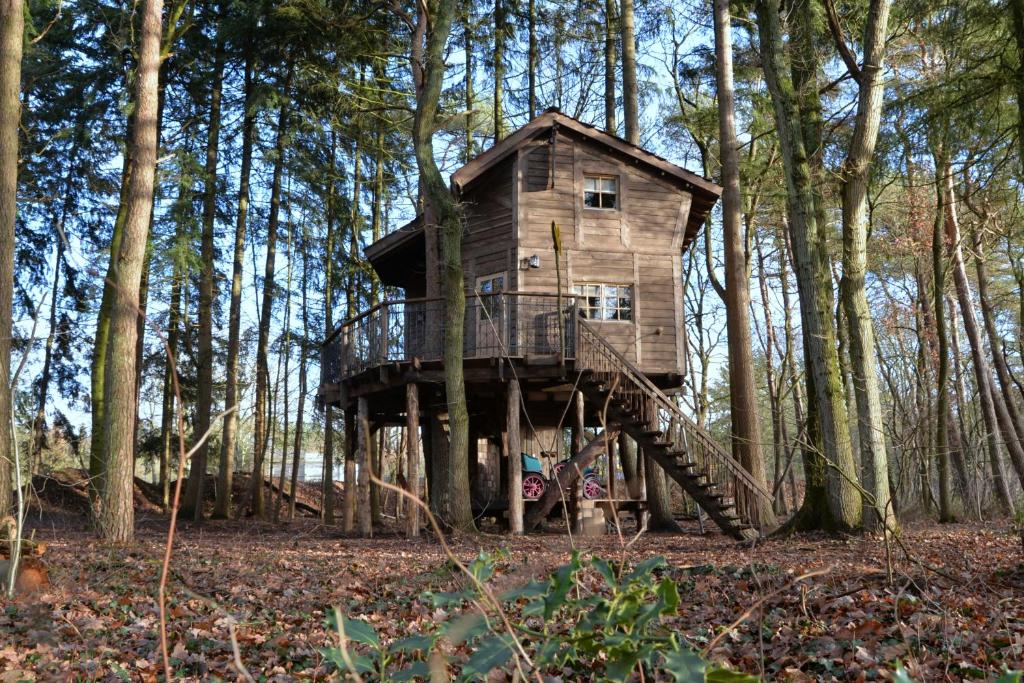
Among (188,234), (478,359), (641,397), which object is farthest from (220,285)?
(641,397)

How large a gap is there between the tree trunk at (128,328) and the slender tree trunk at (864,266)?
10.1 metres

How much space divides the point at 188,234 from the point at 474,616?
22.1m

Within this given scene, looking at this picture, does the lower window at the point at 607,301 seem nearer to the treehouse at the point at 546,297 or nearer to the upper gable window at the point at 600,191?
the treehouse at the point at 546,297

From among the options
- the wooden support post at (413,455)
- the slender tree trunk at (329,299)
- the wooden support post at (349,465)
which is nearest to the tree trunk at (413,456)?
the wooden support post at (413,455)

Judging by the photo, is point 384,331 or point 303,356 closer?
point 384,331

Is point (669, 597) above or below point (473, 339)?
below

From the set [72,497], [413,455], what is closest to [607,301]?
[413,455]

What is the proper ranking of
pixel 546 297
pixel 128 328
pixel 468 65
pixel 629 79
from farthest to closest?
1. pixel 468 65
2. pixel 629 79
3. pixel 546 297
4. pixel 128 328

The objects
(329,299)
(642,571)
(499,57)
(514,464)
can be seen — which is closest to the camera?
(642,571)

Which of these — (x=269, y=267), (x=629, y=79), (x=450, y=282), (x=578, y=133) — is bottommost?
(x=450, y=282)

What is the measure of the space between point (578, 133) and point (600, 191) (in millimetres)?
1338

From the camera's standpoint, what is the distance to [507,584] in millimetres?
6113

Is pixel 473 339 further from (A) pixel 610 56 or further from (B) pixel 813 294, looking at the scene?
(A) pixel 610 56

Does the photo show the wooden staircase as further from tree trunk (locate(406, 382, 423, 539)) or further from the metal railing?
tree trunk (locate(406, 382, 423, 539))
